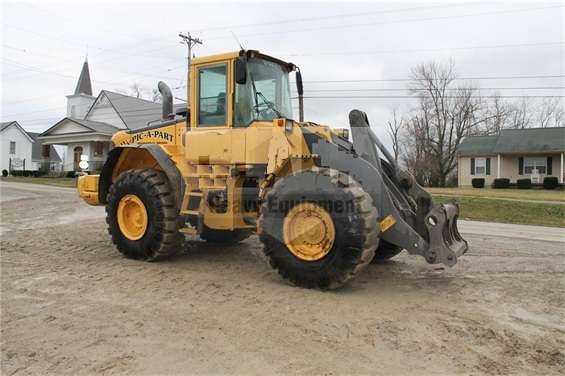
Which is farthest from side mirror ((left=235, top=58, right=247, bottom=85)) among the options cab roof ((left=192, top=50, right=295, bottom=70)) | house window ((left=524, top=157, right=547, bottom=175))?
house window ((left=524, top=157, right=547, bottom=175))

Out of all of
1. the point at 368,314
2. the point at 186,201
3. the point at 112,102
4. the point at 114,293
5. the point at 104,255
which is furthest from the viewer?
the point at 112,102

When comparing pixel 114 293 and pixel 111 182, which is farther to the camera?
pixel 111 182

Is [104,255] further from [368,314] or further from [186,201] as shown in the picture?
[368,314]

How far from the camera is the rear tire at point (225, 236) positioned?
840 cm

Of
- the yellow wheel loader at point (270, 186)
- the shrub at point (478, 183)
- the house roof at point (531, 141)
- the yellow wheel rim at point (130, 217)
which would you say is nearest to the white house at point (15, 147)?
the shrub at point (478, 183)

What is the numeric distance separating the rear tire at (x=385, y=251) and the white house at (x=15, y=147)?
5553cm

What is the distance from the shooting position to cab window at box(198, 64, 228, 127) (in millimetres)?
6668

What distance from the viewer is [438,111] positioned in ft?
149

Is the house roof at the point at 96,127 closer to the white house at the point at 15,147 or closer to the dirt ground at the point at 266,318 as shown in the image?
the white house at the point at 15,147

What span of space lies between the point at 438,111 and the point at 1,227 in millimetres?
41728

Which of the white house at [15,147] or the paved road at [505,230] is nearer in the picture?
the paved road at [505,230]

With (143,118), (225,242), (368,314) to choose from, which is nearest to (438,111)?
(143,118)

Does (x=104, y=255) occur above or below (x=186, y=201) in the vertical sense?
below

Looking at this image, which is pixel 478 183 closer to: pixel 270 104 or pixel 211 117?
pixel 270 104
